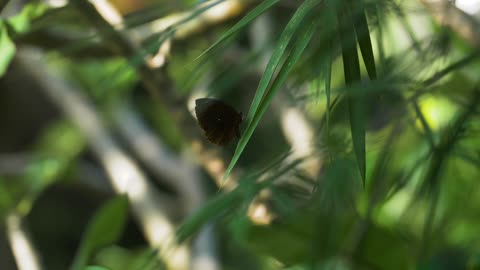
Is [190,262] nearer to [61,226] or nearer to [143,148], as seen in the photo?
[143,148]

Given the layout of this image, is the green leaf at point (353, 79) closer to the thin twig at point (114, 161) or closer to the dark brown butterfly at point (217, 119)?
the dark brown butterfly at point (217, 119)

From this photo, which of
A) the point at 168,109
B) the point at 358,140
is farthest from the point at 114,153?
the point at 358,140

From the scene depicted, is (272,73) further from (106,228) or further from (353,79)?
(106,228)

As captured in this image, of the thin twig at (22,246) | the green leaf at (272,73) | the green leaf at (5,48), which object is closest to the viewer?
the green leaf at (272,73)

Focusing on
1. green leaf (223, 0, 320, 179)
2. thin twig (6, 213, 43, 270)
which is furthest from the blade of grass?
thin twig (6, 213, 43, 270)

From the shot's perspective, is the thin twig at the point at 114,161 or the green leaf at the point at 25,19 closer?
the green leaf at the point at 25,19

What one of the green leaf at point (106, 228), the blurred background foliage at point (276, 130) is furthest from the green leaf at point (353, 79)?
the green leaf at point (106, 228)

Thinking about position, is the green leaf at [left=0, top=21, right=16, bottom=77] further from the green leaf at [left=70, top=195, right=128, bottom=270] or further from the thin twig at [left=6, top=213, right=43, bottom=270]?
the thin twig at [left=6, top=213, right=43, bottom=270]
